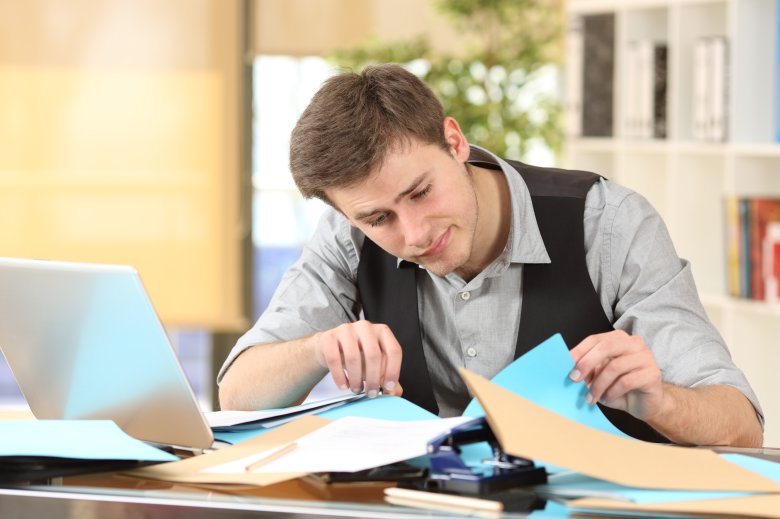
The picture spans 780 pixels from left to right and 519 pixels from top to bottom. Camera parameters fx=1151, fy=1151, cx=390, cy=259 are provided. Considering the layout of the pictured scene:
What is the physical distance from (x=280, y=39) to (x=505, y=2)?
3.30ft

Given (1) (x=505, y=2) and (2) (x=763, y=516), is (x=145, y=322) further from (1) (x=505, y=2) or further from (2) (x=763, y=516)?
(1) (x=505, y=2)

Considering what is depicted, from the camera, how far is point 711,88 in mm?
3367

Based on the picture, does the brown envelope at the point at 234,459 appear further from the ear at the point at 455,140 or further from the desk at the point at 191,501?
the ear at the point at 455,140

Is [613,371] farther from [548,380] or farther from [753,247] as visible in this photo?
[753,247]

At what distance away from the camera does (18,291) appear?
1.25 m

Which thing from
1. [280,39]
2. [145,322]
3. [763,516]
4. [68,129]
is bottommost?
[763,516]

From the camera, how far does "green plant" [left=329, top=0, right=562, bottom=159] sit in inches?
162

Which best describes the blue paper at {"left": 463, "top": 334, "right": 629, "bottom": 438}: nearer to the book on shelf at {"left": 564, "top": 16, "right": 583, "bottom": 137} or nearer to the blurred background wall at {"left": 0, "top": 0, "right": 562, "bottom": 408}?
the book on shelf at {"left": 564, "top": 16, "right": 583, "bottom": 137}

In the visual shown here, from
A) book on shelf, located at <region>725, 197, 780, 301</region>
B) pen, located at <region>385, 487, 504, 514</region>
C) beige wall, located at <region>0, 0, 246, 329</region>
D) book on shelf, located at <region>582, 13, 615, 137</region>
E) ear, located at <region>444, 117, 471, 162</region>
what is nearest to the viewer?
pen, located at <region>385, 487, 504, 514</region>

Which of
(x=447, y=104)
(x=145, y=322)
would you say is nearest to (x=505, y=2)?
(x=447, y=104)

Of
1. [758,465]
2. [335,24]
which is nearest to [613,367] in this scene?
[758,465]

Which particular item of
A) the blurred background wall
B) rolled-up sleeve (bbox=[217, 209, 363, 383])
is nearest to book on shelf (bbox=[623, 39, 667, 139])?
the blurred background wall

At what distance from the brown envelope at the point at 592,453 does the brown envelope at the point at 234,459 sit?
19cm

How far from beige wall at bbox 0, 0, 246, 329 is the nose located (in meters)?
3.17
